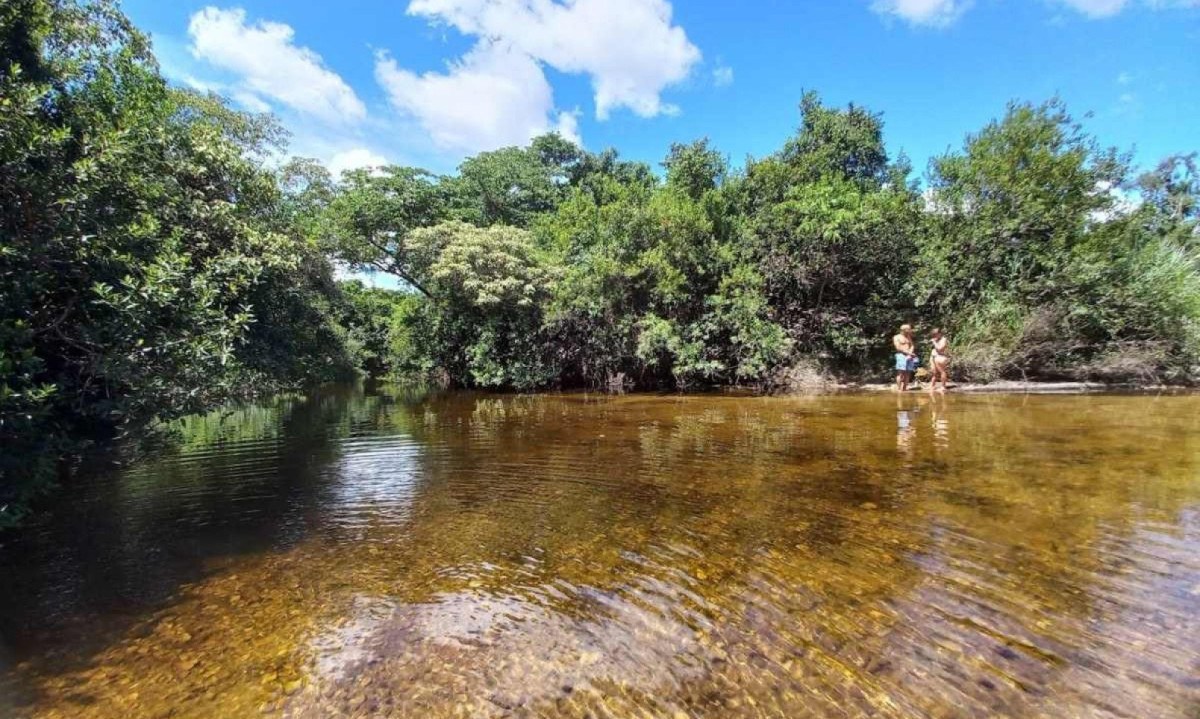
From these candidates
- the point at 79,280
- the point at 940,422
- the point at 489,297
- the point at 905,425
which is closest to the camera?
the point at 79,280

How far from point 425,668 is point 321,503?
13.5 ft

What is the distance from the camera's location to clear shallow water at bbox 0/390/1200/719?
121 inches

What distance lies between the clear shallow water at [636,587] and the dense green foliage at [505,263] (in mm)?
1434

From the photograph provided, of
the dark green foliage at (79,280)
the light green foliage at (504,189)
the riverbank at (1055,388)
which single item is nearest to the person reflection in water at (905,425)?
the riverbank at (1055,388)

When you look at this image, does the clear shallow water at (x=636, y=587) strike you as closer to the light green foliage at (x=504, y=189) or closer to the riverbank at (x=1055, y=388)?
the riverbank at (x=1055, y=388)

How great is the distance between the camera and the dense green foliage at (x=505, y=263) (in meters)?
5.40

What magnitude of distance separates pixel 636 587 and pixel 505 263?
18.2m

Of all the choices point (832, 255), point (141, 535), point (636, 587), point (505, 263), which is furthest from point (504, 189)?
point (636, 587)

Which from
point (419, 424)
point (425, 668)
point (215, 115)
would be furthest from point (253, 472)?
point (215, 115)

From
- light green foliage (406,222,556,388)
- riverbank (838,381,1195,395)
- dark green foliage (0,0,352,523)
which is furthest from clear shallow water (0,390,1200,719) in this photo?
light green foliage (406,222,556,388)

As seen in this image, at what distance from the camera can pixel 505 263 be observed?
21.2 m

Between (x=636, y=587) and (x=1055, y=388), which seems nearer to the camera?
(x=636, y=587)

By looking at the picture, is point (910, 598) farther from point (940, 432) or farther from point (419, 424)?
point (419, 424)

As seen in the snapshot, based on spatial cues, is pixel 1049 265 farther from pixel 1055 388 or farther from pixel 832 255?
pixel 832 255
